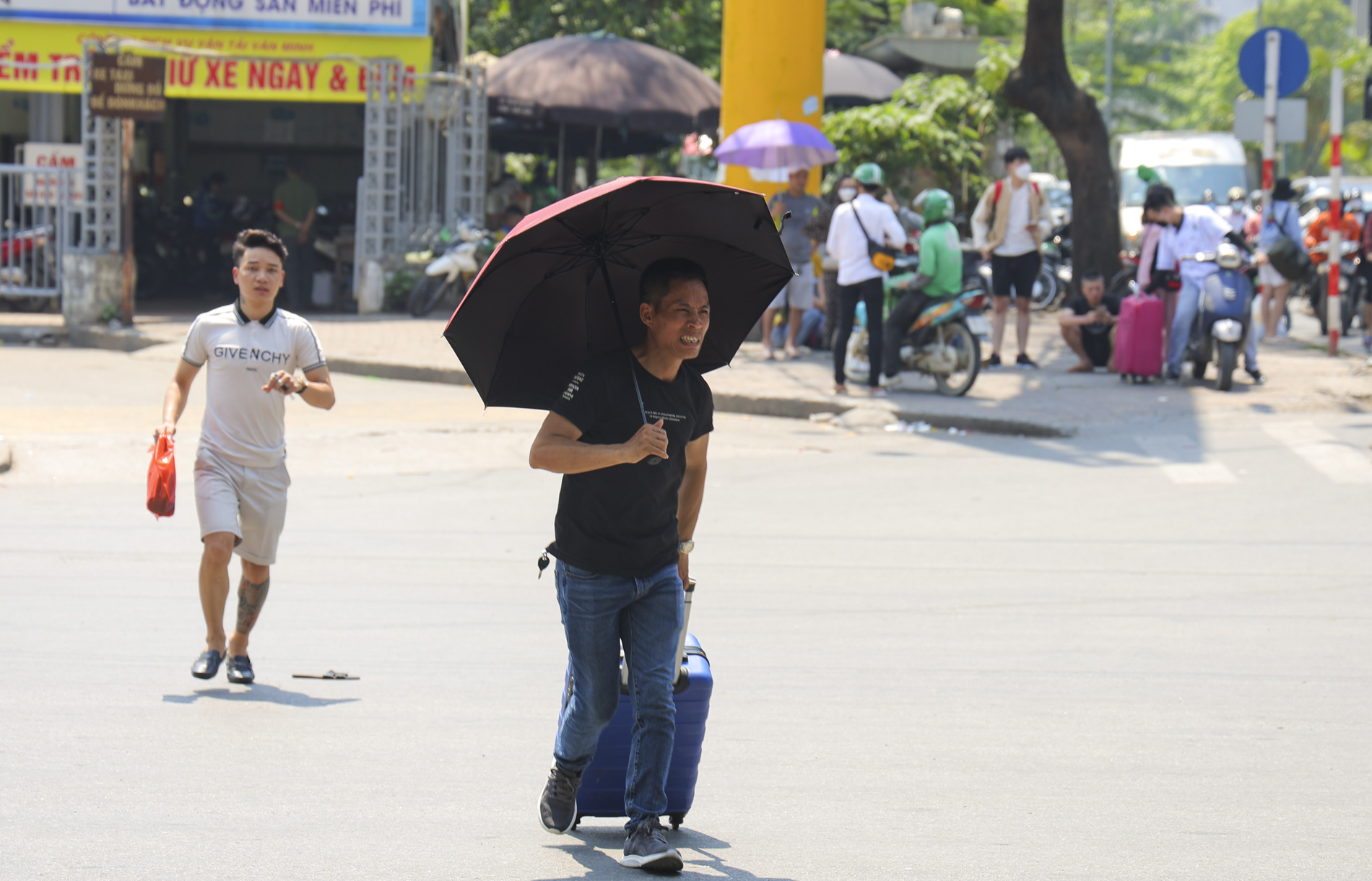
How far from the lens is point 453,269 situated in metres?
18.9

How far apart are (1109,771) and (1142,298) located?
375 inches

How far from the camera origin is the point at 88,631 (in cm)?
632

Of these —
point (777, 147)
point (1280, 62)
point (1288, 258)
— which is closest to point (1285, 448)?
point (1280, 62)

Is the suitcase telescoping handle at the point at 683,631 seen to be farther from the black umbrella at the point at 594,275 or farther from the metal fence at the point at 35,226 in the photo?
the metal fence at the point at 35,226

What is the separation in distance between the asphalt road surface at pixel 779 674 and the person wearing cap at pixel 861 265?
2.45 meters

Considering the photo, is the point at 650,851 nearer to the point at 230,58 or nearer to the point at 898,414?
the point at 898,414

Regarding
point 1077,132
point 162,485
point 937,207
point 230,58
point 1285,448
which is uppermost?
point 230,58

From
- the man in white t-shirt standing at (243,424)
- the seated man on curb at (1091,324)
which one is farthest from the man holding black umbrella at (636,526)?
the seated man on curb at (1091,324)

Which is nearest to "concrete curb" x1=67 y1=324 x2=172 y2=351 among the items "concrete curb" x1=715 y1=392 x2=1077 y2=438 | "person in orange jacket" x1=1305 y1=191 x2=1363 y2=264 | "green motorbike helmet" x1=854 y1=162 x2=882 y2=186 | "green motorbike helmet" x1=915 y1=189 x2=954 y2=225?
"concrete curb" x1=715 y1=392 x2=1077 y2=438

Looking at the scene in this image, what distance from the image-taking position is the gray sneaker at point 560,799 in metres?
4.10

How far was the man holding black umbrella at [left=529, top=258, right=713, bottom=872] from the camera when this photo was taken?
3.85 m

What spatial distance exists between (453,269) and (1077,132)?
24.9 ft

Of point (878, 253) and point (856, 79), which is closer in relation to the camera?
point (878, 253)

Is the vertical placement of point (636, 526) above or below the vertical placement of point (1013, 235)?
below
